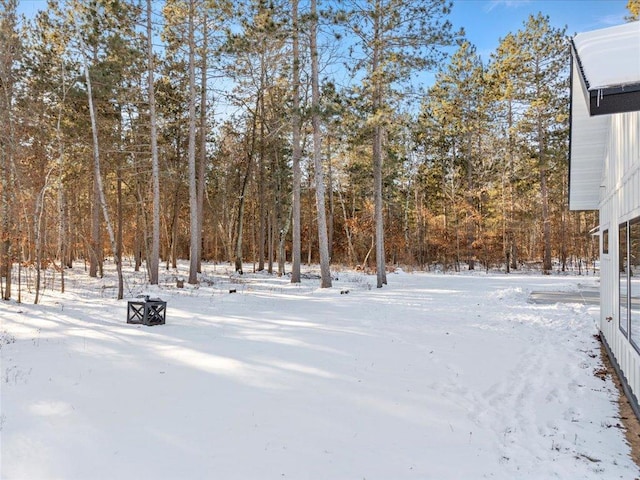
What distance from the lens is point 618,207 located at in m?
5.63

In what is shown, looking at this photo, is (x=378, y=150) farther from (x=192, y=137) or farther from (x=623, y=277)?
(x=623, y=277)

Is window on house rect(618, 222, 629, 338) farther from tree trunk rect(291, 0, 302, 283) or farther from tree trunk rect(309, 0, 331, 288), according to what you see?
tree trunk rect(291, 0, 302, 283)

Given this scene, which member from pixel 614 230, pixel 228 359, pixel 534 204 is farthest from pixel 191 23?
pixel 534 204

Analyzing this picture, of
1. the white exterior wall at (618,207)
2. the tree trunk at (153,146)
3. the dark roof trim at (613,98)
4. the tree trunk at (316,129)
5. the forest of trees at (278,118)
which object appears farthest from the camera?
the tree trunk at (316,129)

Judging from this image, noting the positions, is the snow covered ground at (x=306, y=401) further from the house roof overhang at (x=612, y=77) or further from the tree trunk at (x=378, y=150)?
the tree trunk at (x=378, y=150)

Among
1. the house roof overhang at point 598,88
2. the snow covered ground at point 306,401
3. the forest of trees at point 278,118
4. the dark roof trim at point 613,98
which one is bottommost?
the snow covered ground at point 306,401

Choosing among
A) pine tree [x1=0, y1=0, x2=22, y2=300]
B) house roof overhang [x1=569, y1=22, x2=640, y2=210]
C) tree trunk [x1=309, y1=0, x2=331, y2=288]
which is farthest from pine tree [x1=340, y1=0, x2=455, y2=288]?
pine tree [x1=0, y1=0, x2=22, y2=300]

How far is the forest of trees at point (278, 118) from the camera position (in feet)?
44.4

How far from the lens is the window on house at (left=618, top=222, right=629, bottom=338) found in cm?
520

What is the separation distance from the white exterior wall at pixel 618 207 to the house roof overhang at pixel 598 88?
29cm

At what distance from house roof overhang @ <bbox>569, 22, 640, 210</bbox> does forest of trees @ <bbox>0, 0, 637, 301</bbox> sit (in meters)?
7.06

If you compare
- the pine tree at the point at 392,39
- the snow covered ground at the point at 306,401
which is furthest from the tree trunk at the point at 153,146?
the pine tree at the point at 392,39

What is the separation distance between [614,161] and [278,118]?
1569cm

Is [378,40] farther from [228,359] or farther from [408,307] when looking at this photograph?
[228,359]
